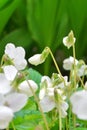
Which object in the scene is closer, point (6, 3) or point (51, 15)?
point (6, 3)

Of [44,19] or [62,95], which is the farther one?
[44,19]

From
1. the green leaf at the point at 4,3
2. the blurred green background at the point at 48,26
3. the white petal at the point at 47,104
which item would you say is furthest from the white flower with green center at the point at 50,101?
the blurred green background at the point at 48,26

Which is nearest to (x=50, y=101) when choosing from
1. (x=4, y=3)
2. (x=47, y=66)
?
(x=4, y=3)

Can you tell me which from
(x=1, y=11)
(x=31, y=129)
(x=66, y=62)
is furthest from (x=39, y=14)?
(x=31, y=129)

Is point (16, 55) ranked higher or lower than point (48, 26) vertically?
lower

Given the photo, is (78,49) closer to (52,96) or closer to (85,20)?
(85,20)

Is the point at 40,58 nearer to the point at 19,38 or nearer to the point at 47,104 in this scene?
the point at 47,104

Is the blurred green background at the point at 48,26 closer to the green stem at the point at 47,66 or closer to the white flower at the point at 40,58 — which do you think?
the green stem at the point at 47,66

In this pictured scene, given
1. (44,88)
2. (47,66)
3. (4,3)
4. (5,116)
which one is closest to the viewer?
(5,116)
